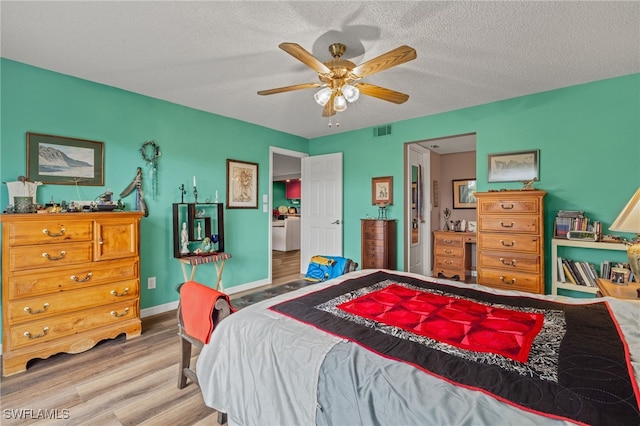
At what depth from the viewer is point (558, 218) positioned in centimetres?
304

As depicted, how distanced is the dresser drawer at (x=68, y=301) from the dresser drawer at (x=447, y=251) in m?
4.54

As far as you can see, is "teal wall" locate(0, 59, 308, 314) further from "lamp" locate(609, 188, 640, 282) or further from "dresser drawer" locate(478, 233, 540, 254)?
"lamp" locate(609, 188, 640, 282)

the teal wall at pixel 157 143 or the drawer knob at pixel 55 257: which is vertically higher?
the teal wall at pixel 157 143

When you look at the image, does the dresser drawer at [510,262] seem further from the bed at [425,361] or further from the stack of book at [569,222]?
the bed at [425,361]

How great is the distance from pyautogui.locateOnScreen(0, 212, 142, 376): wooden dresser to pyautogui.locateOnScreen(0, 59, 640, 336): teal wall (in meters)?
0.51

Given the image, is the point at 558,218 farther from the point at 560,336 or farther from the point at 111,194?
the point at 111,194

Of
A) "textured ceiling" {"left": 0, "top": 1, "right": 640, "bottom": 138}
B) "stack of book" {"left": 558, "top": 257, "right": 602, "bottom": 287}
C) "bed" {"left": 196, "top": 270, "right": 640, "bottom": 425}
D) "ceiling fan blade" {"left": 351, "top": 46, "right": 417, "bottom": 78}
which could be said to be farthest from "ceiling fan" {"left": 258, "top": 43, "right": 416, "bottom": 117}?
"stack of book" {"left": 558, "top": 257, "right": 602, "bottom": 287}

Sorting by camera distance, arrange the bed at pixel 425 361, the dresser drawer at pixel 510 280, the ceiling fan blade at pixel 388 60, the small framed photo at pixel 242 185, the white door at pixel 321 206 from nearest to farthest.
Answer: the bed at pixel 425 361, the ceiling fan blade at pixel 388 60, the dresser drawer at pixel 510 280, the small framed photo at pixel 242 185, the white door at pixel 321 206

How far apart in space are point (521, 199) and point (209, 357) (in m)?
3.16

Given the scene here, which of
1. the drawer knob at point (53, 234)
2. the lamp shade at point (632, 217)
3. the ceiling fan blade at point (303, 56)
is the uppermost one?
the ceiling fan blade at point (303, 56)

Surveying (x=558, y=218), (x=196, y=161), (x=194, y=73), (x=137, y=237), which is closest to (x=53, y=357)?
(x=137, y=237)

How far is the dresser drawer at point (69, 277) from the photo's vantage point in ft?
7.39

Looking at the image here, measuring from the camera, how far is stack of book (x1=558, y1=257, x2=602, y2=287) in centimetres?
287

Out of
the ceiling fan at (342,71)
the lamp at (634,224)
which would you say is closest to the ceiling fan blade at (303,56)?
the ceiling fan at (342,71)
